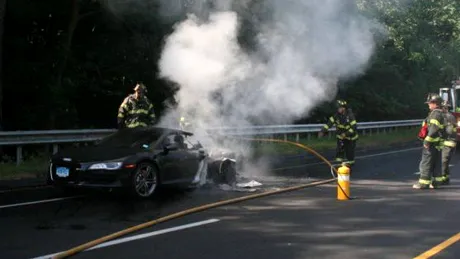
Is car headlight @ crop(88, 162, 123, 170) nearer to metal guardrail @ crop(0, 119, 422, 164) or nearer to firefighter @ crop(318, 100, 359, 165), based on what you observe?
metal guardrail @ crop(0, 119, 422, 164)

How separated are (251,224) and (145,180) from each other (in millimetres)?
2462

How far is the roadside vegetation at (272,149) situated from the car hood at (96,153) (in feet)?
8.88

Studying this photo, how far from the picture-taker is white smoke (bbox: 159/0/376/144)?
452 inches

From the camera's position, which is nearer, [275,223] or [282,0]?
[275,223]

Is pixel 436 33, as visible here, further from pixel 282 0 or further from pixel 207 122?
pixel 207 122

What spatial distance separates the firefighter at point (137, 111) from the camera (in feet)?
38.1

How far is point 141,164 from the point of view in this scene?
347 inches

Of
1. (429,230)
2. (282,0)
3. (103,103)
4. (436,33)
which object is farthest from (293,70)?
(436,33)

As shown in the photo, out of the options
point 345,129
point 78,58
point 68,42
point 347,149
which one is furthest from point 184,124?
point 78,58

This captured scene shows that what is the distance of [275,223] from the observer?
717 centimetres

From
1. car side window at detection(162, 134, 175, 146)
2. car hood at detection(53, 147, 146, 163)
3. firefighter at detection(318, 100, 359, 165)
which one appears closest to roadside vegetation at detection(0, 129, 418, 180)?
car hood at detection(53, 147, 146, 163)

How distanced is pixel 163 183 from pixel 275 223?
263cm

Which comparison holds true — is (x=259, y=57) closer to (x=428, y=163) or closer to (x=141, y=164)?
(x=428, y=163)

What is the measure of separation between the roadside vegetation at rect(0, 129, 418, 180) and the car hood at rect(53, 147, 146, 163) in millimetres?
2707
